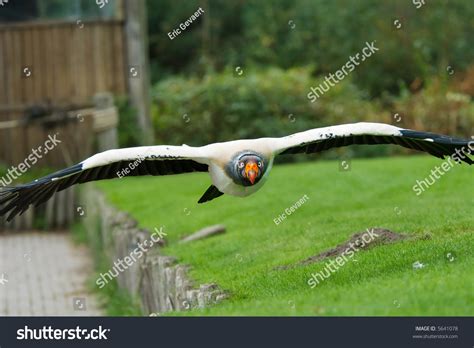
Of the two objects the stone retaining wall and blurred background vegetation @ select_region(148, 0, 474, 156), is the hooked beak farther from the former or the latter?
blurred background vegetation @ select_region(148, 0, 474, 156)

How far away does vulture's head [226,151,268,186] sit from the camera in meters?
8.97

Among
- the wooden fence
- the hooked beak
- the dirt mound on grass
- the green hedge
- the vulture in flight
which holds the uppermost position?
the wooden fence

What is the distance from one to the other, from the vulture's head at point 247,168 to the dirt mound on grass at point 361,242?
1.02 metres

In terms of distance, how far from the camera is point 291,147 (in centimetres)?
945

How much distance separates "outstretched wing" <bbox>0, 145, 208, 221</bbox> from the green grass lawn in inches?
44.5

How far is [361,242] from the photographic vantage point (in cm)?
977

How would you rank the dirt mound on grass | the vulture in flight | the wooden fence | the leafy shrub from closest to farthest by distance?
the vulture in flight → the dirt mound on grass → the wooden fence → the leafy shrub

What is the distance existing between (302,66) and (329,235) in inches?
742

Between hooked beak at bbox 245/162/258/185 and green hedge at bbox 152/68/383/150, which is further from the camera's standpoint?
green hedge at bbox 152/68/383/150

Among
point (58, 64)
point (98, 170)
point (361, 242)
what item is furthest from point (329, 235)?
point (58, 64)

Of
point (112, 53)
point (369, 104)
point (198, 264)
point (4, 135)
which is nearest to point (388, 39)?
point (369, 104)

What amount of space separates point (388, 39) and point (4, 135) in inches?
438

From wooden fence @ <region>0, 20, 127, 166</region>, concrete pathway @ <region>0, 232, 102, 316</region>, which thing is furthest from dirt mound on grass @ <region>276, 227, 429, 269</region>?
wooden fence @ <region>0, 20, 127, 166</region>
